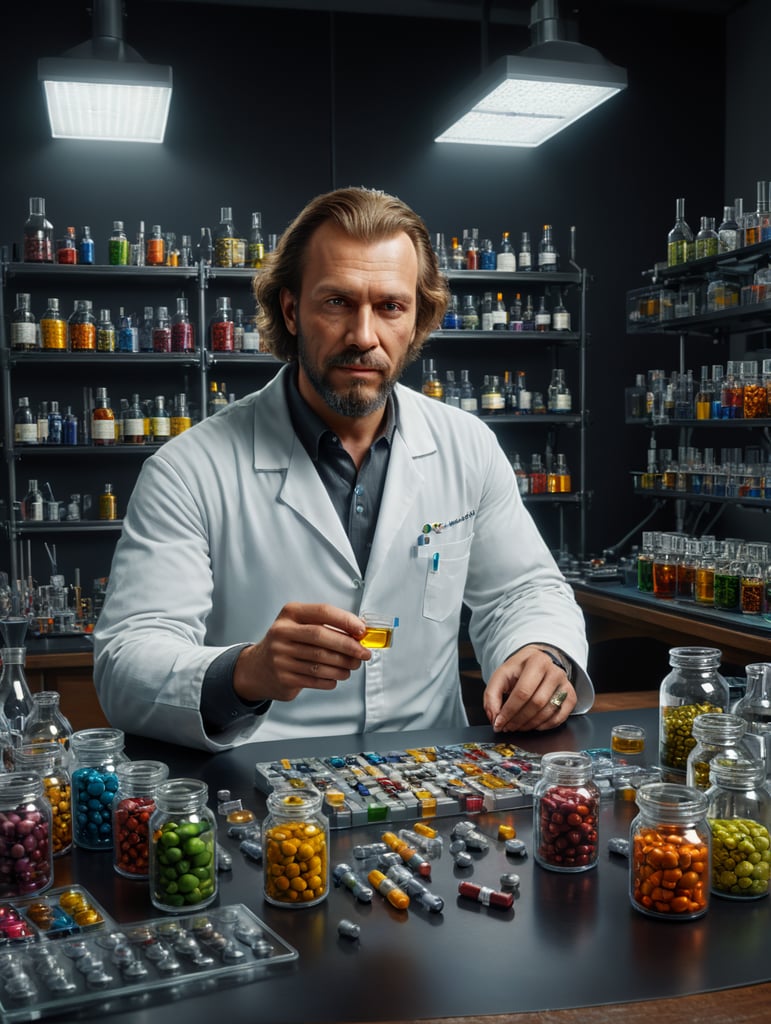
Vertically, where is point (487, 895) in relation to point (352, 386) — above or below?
below

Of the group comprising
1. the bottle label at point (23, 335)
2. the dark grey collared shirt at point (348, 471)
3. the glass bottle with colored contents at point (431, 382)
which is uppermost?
the bottle label at point (23, 335)

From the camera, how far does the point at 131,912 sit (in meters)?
1.03

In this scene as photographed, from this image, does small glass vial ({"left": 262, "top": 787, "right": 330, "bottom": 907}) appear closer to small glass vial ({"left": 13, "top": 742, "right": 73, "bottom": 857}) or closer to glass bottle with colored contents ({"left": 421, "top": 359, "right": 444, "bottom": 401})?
small glass vial ({"left": 13, "top": 742, "right": 73, "bottom": 857})

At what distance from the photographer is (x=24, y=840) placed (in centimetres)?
107

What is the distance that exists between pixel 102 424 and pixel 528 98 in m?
2.08

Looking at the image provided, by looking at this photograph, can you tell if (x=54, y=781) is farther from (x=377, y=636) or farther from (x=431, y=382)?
(x=431, y=382)

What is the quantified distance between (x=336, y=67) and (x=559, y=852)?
175 inches

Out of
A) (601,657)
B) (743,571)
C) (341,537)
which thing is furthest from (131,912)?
(601,657)

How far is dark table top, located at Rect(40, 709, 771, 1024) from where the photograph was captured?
0.86 metres

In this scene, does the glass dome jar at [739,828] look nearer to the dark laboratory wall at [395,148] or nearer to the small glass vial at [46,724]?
the small glass vial at [46,724]

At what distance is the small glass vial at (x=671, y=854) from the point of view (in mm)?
1007

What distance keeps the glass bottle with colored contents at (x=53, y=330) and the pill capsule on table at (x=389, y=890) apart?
3545mm

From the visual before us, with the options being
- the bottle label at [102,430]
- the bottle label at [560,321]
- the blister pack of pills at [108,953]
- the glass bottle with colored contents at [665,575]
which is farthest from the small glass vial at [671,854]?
the bottle label at [560,321]

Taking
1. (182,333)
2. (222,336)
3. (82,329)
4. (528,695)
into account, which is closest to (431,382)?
(222,336)
